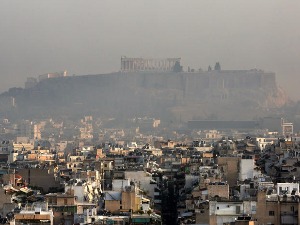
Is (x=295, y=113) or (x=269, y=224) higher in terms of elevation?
(x=295, y=113)

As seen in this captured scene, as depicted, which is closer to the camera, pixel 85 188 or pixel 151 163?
pixel 85 188

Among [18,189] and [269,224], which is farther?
[18,189]

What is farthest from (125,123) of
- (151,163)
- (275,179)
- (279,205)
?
(279,205)

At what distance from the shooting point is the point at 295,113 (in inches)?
7731

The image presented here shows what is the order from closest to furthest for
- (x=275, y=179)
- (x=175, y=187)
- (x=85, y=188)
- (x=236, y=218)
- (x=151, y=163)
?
(x=236, y=218)
(x=85, y=188)
(x=275, y=179)
(x=175, y=187)
(x=151, y=163)

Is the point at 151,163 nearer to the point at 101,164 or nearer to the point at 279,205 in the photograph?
the point at 101,164

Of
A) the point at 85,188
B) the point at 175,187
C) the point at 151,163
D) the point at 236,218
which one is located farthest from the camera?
the point at 151,163

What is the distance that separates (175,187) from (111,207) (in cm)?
1477

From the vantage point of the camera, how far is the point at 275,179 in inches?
1972

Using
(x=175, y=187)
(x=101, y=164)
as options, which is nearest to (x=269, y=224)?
(x=175, y=187)

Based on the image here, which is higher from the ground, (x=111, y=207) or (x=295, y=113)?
(x=295, y=113)

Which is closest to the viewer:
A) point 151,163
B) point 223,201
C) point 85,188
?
point 223,201

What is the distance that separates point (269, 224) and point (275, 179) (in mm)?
14100

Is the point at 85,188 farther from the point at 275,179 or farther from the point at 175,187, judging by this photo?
the point at 175,187
